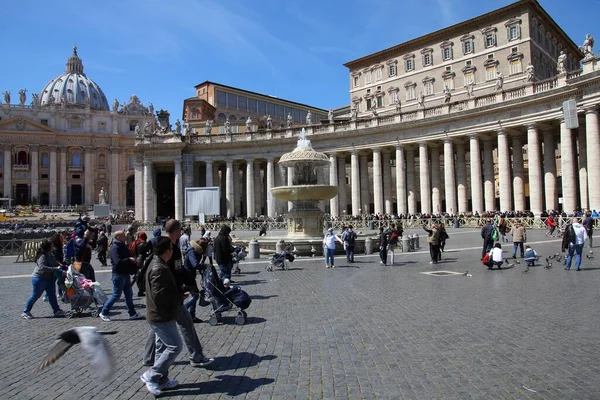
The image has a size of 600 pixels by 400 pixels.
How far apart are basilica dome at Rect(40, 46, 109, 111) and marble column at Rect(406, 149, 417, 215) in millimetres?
109988

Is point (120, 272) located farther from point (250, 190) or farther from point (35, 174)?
point (35, 174)

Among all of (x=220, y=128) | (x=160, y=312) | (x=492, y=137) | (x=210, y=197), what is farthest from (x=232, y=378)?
(x=220, y=128)

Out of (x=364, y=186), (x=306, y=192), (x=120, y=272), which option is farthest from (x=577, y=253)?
(x=364, y=186)

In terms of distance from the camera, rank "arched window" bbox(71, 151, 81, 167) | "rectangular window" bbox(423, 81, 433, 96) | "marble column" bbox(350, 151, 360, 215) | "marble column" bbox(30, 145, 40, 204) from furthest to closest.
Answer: "arched window" bbox(71, 151, 81, 167) → "marble column" bbox(30, 145, 40, 204) → "rectangular window" bbox(423, 81, 433, 96) → "marble column" bbox(350, 151, 360, 215)

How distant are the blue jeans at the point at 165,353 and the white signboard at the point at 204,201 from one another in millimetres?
29847

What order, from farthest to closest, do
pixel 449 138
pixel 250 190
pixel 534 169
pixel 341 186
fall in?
pixel 250 190 → pixel 341 186 → pixel 449 138 → pixel 534 169

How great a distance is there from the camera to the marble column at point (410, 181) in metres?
48.5

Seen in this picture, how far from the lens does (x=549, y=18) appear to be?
58.3 m

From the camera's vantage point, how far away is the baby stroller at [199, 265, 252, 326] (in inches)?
356

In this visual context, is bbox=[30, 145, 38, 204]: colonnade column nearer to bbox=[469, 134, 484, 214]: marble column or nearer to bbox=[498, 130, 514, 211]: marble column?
bbox=[469, 134, 484, 214]: marble column

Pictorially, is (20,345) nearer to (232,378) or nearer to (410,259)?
(232,378)

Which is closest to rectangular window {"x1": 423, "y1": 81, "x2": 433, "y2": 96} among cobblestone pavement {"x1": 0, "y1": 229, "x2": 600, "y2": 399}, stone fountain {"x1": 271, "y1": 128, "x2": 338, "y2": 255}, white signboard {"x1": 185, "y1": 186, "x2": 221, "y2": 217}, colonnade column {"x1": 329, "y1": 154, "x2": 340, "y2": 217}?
colonnade column {"x1": 329, "y1": 154, "x2": 340, "y2": 217}

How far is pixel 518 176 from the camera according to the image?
41.5 metres

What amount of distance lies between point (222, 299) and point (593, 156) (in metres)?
32.7
